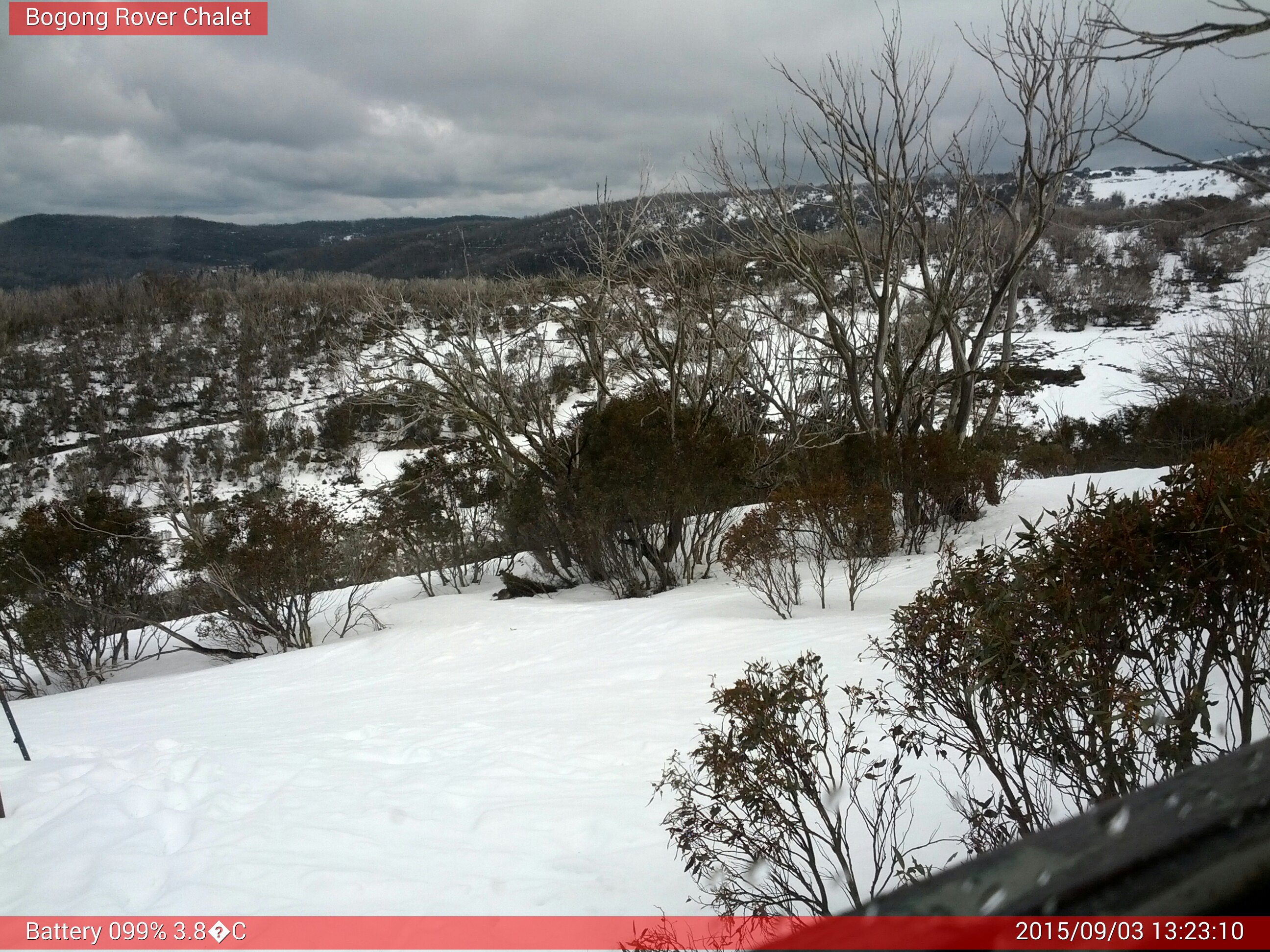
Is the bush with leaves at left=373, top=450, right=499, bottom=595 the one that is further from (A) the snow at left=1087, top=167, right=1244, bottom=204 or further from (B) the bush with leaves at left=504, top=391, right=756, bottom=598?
(A) the snow at left=1087, top=167, right=1244, bottom=204

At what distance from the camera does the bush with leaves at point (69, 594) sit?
1068 cm

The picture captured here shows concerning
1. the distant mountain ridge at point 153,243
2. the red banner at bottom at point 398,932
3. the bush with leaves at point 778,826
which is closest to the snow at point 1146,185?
the distant mountain ridge at point 153,243

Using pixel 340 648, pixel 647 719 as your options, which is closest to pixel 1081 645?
pixel 647 719

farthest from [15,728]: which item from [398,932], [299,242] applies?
[299,242]

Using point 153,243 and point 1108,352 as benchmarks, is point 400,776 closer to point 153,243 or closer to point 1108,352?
point 1108,352

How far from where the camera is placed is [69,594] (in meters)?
10.9

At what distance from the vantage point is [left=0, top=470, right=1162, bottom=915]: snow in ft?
10.4

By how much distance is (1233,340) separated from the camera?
20.5 m

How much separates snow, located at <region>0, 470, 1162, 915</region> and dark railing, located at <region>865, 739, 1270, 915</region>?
9.44 feet

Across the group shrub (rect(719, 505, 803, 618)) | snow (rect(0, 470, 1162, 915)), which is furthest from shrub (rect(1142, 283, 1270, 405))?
snow (rect(0, 470, 1162, 915))

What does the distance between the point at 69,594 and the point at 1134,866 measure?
13752 millimetres

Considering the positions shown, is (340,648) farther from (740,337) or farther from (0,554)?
(740,337)

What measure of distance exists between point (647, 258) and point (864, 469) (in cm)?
529

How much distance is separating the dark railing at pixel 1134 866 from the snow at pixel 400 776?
2.88m
